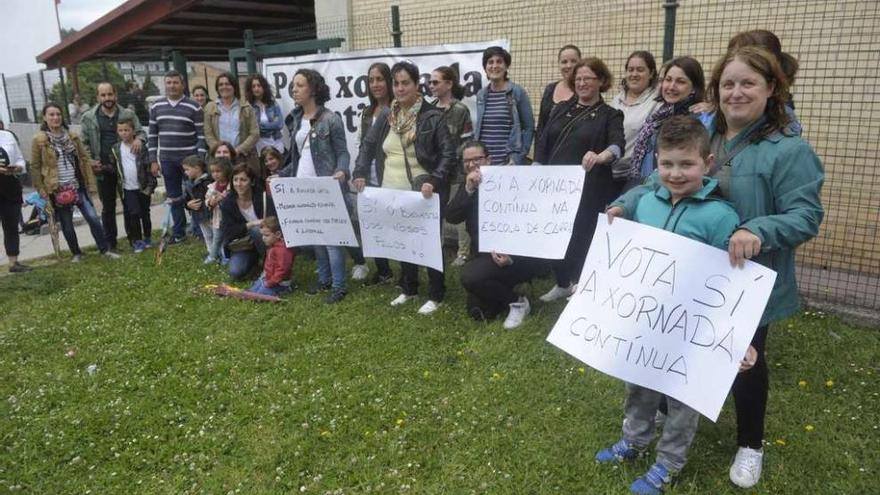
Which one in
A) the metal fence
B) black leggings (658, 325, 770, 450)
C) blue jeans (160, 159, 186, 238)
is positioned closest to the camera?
black leggings (658, 325, 770, 450)

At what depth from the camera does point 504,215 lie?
4.35m

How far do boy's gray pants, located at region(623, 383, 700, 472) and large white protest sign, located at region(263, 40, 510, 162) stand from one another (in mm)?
3708

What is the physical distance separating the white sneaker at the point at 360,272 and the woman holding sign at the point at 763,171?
13.2 ft

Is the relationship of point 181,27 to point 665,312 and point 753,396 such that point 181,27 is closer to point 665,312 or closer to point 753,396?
point 665,312

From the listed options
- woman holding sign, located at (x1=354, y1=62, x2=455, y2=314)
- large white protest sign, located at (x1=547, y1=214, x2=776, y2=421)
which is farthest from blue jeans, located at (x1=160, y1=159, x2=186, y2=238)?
large white protest sign, located at (x1=547, y1=214, x2=776, y2=421)

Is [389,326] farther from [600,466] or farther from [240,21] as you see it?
[240,21]

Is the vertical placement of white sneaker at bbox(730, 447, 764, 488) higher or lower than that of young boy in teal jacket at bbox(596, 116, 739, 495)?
lower

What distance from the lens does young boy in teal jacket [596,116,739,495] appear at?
2348mm

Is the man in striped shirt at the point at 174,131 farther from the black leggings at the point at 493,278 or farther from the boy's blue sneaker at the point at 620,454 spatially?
the boy's blue sneaker at the point at 620,454

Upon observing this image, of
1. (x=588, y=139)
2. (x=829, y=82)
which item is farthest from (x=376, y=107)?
(x=829, y=82)

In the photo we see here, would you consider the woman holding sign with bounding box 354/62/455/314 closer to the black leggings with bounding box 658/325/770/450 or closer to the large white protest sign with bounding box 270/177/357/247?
the large white protest sign with bounding box 270/177/357/247

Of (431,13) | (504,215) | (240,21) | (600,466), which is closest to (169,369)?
(504,215)

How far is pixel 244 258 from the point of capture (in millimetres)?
6270

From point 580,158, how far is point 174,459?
3144mm
